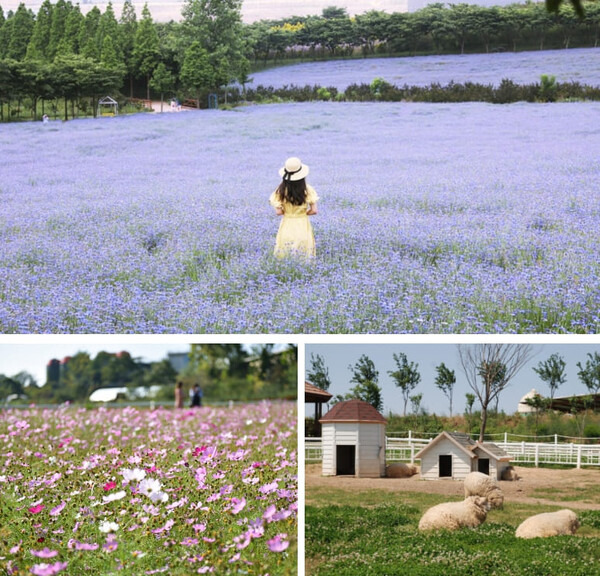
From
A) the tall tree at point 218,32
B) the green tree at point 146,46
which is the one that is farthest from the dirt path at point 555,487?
the green tree at point 146,46

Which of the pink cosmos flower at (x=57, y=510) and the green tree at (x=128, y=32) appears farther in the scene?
the green tree at (x=128, y=32)

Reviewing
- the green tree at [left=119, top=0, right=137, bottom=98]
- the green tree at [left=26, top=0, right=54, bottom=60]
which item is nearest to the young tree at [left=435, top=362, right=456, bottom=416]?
the green tree at [left=119, top=0, right=137, bottom=98]

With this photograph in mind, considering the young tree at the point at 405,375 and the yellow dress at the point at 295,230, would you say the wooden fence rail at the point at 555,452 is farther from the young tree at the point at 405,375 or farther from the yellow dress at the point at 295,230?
the yellow dress at the point at 295,230

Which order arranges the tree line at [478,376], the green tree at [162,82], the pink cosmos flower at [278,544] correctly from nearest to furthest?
the pink cosmos flower at [278,544] → the tree line at [478,376] → the green tree at [162,82]

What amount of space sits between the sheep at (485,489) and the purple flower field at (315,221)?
176 centimetres

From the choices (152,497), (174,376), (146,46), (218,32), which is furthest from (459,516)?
(146,46)

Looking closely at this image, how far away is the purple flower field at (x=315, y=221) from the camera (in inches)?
270

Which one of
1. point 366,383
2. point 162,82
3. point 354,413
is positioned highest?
point 162,82

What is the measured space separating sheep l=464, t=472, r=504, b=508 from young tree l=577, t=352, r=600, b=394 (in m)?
0.72

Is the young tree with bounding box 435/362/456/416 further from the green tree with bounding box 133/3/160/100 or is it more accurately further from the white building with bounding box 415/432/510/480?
the green tree with bounding box 133/3/160/100

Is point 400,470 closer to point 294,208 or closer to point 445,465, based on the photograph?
point 445,465

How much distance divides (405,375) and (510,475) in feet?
2.45

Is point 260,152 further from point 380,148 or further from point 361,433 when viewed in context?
point 361,433

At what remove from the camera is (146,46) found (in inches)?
400
